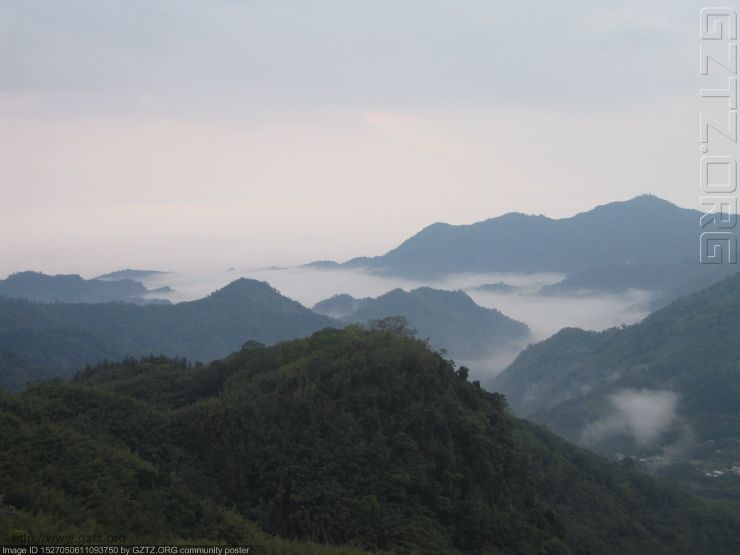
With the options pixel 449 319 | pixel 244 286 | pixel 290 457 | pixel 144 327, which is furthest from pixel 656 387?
pixel 244 286

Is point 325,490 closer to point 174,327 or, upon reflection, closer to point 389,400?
point 389,400

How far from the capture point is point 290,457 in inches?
875

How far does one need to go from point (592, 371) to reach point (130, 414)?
10783cm

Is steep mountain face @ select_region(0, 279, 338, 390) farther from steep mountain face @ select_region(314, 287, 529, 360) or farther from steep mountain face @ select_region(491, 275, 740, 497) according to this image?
steep mountain face @ select_region(491, 275, 740, 497)

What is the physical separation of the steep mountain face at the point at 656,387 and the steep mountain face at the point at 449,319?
34.7 m

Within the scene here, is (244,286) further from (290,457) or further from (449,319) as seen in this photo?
(290,457)

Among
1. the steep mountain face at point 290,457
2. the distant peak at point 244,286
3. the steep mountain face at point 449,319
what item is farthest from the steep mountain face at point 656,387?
the distant peak at point 244,286

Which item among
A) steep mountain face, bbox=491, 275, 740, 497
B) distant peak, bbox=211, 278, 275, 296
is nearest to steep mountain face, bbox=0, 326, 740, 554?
steep mountain face, bbox=491, 275, 740, 497

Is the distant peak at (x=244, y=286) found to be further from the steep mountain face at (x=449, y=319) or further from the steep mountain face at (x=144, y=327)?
the steep mountain face at (x=449, y=319)

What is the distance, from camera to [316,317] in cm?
15450

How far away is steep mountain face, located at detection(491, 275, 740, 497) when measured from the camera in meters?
78.8

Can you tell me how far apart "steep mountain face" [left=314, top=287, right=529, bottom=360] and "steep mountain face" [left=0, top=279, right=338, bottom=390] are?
25.9 m

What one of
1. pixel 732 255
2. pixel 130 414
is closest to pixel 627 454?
pixel 130 414

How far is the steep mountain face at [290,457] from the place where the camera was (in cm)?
1614
